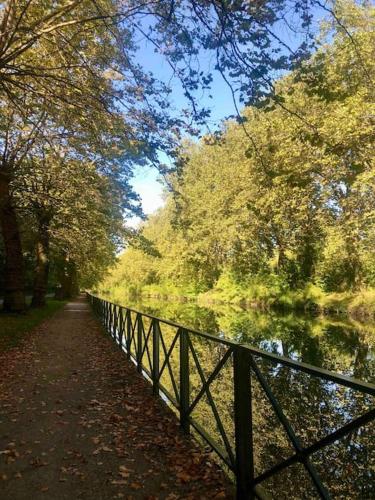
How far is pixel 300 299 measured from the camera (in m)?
33.9

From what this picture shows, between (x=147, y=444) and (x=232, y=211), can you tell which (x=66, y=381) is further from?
(x=232, y=211)

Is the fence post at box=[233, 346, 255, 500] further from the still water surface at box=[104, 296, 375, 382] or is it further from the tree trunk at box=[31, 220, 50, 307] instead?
the tree trunk at box=[31, 220, 50, 307]

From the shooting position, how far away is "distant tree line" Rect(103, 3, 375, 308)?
10.9m

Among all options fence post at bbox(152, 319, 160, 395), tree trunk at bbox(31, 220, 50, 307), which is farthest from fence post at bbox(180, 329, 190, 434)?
tree trunk at bbox(31, 220, 50, 307)

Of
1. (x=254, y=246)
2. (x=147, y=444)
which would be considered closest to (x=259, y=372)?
(x=147, y=444)

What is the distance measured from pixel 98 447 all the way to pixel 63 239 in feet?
63.9

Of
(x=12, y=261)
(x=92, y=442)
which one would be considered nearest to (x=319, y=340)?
(x=12, y=261)

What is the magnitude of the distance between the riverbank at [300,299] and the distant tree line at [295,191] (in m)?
0.68

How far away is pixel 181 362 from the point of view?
598 centimetres

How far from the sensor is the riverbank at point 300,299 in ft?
89.6

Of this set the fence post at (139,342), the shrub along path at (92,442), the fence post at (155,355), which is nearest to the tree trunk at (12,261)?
the shrub along path at (92,442)

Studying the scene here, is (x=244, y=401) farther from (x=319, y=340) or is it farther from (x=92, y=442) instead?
(x=319, y=340)

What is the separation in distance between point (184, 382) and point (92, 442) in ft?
4.46

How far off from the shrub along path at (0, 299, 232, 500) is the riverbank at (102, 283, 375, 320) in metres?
21.1
